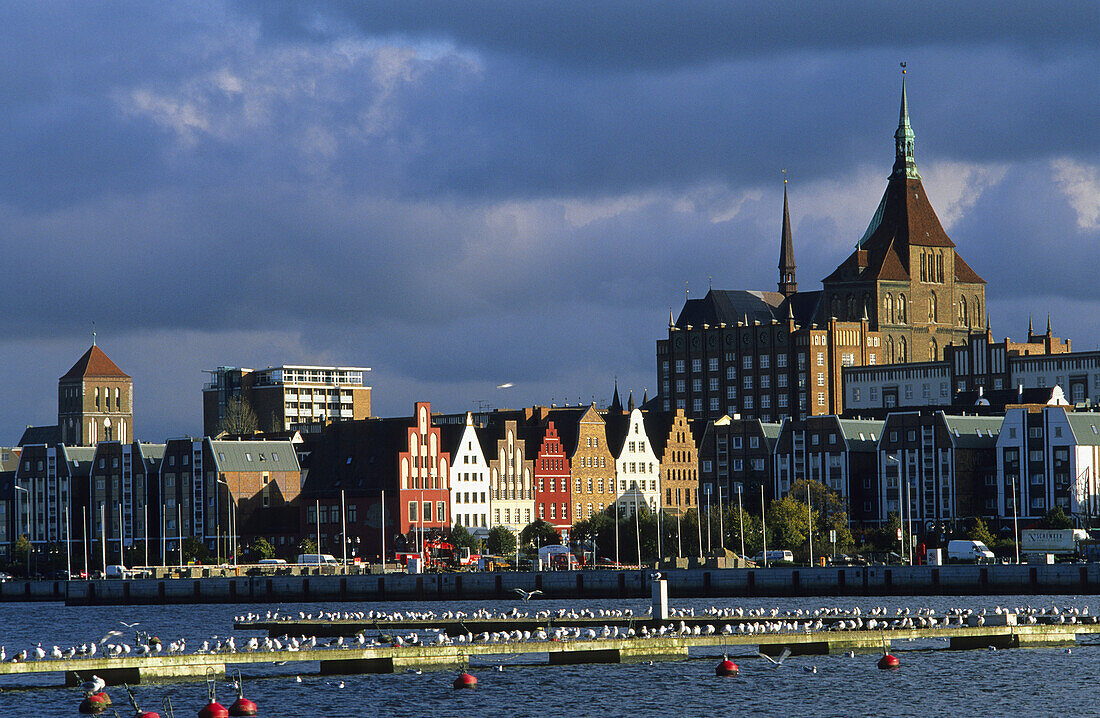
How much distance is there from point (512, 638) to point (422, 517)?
10039 cm

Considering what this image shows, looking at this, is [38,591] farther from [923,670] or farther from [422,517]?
[923,670]

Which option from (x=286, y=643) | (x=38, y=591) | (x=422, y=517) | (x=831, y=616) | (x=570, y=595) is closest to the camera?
(x=286, y=643)

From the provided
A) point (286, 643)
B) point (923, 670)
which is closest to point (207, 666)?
point (286, 643)

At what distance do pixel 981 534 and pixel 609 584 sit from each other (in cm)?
4359

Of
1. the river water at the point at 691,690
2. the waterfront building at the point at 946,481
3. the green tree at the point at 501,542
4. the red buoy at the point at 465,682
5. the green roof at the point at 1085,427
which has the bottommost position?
the river water at the point at 691,690

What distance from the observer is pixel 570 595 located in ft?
505

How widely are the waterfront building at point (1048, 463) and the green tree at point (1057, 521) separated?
3.27 meters

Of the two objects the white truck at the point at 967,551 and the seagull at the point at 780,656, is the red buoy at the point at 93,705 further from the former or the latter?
the white truck at the point at 967,551

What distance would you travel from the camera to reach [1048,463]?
192000 millimetres

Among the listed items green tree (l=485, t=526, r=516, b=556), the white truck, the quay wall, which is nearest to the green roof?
the white truck

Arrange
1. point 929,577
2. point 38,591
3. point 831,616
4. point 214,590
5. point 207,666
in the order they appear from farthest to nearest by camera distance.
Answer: point 38,591
point 214,590
point 929,577
point 831,616
point 207,666

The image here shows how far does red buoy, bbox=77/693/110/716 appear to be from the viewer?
248 ft

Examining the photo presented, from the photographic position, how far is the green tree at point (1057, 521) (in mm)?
180613

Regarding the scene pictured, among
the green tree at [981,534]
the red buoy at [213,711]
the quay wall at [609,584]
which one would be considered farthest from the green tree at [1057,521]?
the red buoy at [213,711]
